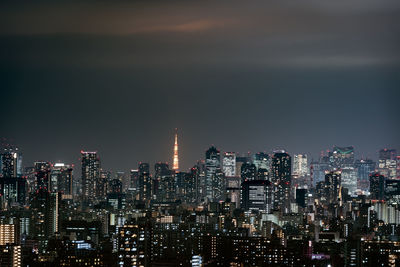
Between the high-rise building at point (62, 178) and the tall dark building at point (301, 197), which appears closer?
the high-rise building at point (62, 178)

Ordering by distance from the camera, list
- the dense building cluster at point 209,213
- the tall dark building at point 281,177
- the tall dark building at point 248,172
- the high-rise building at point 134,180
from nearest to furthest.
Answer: the dense building cluster at point 209,213 → the tall dark building at point 281,177 → the high-rise building at point 134,180 → the tall dark building at point 248,172

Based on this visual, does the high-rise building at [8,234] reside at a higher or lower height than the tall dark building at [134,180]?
lower

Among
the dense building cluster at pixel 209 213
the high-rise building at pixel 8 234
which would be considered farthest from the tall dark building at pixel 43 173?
the high-rise building at pixel 8 234

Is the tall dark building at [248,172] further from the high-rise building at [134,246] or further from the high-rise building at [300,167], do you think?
the high-rise building at [134,246]

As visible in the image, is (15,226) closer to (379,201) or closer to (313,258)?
(313,258)

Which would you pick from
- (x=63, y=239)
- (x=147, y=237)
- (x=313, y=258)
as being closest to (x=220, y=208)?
(x=63, y=239)

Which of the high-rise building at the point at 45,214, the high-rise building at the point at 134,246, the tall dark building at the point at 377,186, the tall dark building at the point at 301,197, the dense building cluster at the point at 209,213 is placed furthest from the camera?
the tall dark building at the point at 301,197
